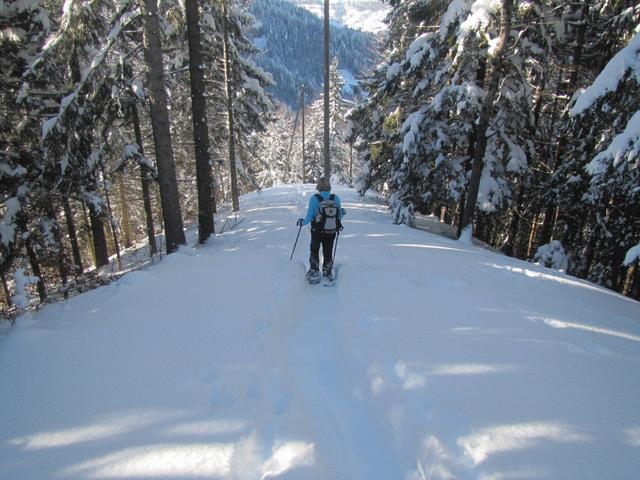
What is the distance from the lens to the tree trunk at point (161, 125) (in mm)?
7988

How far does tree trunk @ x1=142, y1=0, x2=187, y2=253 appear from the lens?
7988mm

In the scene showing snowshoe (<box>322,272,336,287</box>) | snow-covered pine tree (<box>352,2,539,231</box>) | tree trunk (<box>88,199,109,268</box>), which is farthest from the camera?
tree trunk (<box>88,199,109,268</box>)

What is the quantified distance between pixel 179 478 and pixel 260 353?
5.86 feet

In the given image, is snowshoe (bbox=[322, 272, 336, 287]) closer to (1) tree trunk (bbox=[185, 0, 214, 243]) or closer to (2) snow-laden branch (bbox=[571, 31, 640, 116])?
(1) tree trunk (bbox=[185, 0, 214, 243])

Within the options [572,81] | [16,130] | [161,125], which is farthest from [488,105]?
[16,130]

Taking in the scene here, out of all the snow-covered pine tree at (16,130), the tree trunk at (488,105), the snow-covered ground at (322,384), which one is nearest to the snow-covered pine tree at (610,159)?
the tree trunk at (488,105)

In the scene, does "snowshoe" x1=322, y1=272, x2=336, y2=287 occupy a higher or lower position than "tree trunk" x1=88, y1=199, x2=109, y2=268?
higher

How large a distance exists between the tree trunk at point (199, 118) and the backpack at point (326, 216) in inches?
189

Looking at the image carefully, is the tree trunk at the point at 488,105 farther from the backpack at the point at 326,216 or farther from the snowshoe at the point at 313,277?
the snowshoe at the point at 313,277

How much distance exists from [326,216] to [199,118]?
5.57 m

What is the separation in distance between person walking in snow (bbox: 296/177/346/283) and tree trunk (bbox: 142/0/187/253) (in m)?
4.01

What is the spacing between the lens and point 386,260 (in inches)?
316

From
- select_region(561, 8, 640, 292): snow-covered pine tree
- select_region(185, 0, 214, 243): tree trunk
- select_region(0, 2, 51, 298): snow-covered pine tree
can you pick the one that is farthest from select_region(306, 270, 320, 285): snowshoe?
select_region(0, 2, 51, 298): snow-covered pine tree

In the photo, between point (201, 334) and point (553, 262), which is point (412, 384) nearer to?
point (201, 334)
